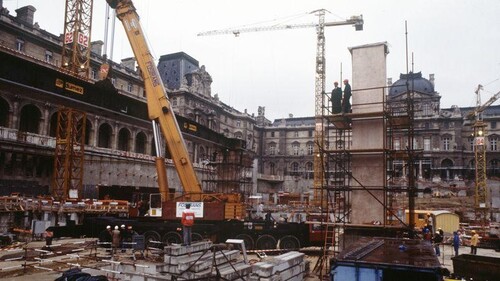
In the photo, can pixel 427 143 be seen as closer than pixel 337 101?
No

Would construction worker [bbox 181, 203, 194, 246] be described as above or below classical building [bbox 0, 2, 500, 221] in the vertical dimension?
below

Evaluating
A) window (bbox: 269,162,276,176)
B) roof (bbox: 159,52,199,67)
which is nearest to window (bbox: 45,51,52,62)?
roof (bbox: 159,52,199,67)

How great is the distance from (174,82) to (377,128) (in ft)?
230

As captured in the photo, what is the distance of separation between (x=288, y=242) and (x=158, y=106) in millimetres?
10329

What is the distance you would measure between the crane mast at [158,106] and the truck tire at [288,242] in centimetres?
529

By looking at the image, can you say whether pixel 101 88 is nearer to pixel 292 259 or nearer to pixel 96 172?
pixel 292 259

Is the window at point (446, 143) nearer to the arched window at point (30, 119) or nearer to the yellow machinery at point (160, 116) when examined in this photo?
the yellow machinery at point (160, 116)

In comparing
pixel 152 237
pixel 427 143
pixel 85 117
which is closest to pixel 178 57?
pixel 85 117

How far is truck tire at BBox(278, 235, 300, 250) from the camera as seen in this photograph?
71.5 ft

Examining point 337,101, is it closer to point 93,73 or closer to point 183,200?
point 183,200

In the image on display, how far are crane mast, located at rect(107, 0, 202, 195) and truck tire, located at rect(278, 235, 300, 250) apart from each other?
17.4ft

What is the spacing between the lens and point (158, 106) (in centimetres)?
2180

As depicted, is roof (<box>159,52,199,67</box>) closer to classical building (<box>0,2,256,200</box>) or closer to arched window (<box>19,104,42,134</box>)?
classical building (<box>0,2,256,200</box>)

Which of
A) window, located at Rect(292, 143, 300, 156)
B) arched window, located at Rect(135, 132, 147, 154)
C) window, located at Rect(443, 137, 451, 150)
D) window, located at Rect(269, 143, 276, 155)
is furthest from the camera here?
window, located at Rect(269, 143, 276, 155)
